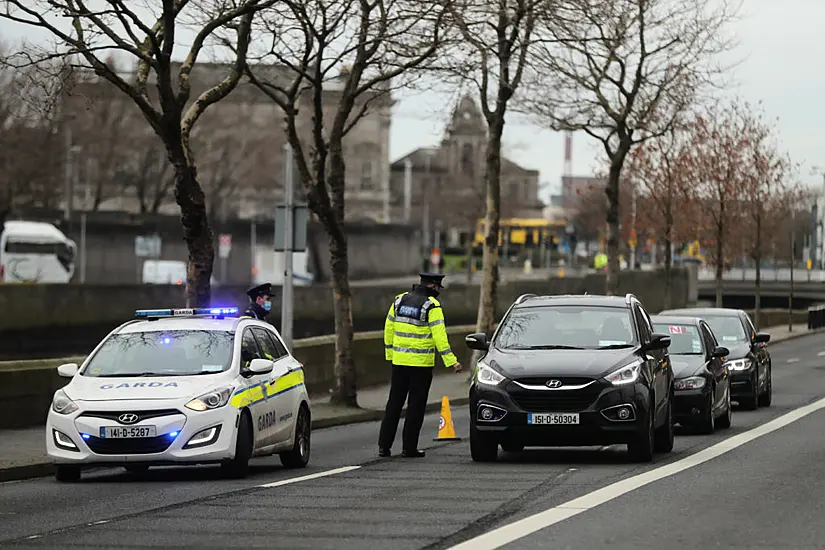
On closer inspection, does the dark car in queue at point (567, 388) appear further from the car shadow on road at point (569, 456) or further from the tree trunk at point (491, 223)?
the tree trunk at point (491, 223)

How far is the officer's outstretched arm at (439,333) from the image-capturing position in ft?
53.4

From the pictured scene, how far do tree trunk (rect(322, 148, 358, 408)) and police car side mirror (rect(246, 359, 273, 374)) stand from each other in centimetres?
1051

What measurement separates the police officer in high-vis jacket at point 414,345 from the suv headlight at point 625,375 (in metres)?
1.92

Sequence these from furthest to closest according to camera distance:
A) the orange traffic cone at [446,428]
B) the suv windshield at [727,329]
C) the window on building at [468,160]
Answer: the window on building at [468,160]
the suv windshield at [727,329]
the orange traffic cone at [446,428]

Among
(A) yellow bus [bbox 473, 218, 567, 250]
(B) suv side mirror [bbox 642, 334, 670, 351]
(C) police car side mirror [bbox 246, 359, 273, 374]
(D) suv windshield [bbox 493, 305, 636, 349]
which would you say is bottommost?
(C) police car side mirror [bbox 246, 359, 273, 374]

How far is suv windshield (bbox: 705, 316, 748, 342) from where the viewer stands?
89.3ft

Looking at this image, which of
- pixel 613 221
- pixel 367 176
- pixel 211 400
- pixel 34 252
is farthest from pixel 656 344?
pixel 367 176

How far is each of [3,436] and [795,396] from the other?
633 inches

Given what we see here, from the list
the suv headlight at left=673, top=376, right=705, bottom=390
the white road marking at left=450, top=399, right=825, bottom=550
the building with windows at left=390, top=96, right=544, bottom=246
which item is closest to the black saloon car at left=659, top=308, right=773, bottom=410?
the suv headlight at left=673, top=376, right=705, bottom=390

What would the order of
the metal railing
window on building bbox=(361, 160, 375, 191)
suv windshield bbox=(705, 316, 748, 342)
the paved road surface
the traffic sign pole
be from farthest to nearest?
1. window on building bbox=(361, 160, 375, 191)
2. the metal railing
3. suv windshield bbox=(705, 316, 748, 342)
4. the traffic sign pole
5. the paved road surface

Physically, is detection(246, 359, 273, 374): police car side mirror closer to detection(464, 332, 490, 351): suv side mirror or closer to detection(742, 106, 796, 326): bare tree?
detection(464, 332, 490, 351): suv side mirror

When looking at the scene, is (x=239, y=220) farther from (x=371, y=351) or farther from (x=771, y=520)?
(x=771, y=520)

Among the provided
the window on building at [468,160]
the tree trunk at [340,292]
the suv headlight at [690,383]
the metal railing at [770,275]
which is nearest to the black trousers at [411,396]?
the suv headlight at [690,383]

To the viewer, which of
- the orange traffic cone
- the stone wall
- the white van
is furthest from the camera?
the white van
